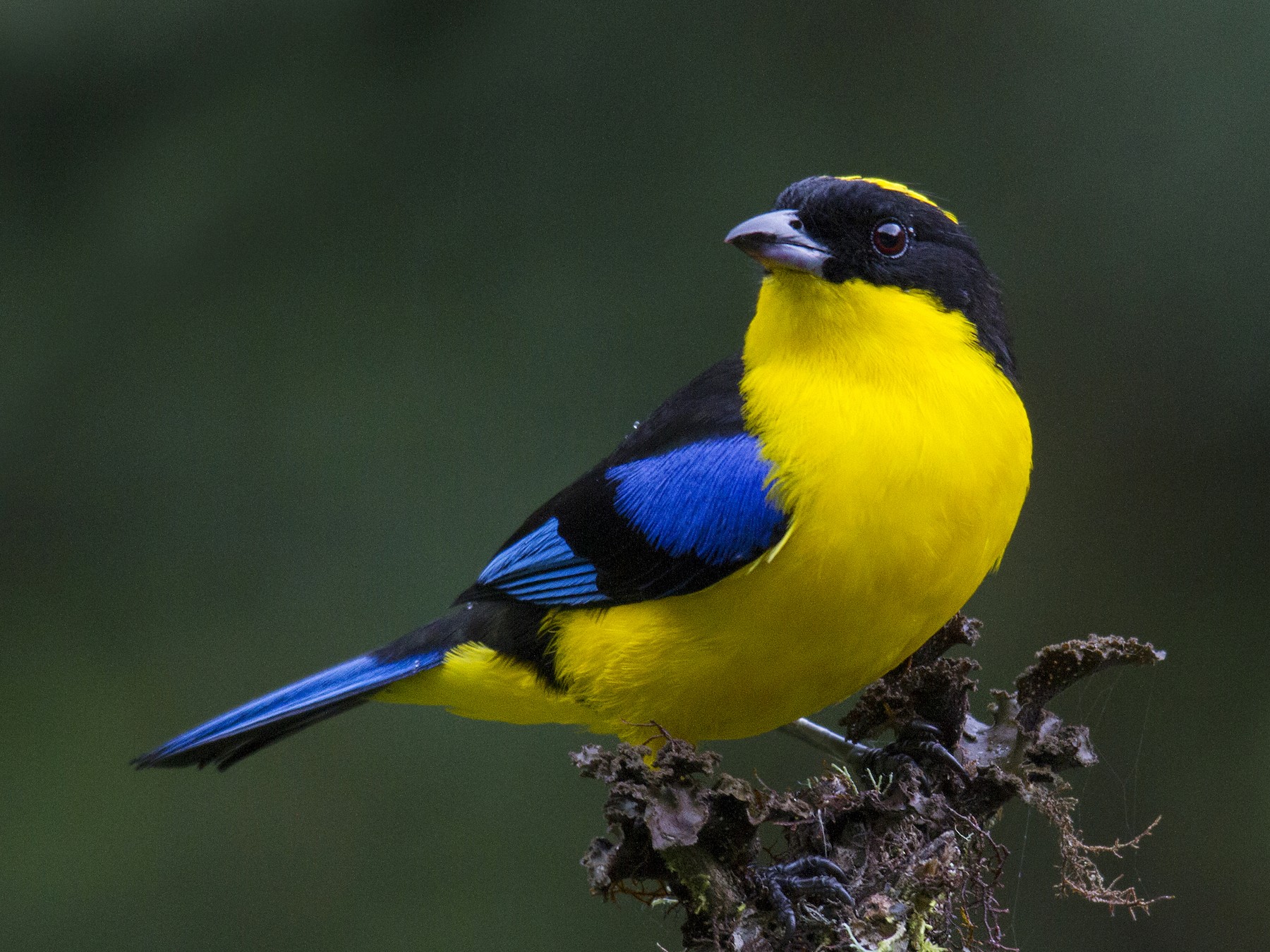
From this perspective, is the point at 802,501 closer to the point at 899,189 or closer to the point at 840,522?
the point at 840,522

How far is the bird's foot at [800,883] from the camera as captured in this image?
2295 mm

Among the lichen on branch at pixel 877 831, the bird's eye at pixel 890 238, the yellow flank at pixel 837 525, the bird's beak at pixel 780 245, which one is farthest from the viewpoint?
the bird's eye at pixel 890 238

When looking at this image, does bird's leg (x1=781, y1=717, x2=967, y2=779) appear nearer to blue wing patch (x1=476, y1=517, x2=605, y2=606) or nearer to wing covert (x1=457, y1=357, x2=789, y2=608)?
wing covert (x1=457, y1=357, x2=789, y2=608)

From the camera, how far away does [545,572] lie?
10.7 ft

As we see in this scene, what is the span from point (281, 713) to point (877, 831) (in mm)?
1704

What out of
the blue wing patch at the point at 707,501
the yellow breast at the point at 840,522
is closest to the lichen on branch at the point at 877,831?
the yellow breast at the point at 840,522

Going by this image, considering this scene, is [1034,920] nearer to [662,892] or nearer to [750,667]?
[750,667]

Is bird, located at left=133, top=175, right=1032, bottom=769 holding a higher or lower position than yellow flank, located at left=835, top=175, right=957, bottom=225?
lower

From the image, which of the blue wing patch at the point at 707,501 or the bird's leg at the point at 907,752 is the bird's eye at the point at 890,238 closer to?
the blue wing patch at the point at 707,501

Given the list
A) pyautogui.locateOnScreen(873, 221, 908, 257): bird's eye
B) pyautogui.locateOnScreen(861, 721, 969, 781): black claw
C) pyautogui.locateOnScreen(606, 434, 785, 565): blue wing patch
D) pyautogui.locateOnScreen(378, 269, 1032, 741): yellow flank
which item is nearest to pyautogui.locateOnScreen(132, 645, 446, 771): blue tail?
pyautogui.locateOnScreen(378, 269, 1032, 741): yellow flank

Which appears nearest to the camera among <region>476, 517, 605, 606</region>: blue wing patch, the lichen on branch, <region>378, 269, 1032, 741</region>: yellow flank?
the lichen on branch

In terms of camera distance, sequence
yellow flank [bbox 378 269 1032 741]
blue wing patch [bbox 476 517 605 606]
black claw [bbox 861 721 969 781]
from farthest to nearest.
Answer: blue wing patch [bbox 476 517 605 606], yellow flank [bbox 378 269 1032 741], black claw [bbox 861 721 969 781]

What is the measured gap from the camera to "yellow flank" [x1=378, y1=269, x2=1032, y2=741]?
9.07ft

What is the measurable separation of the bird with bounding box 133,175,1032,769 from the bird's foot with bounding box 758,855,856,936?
422 millimetres
